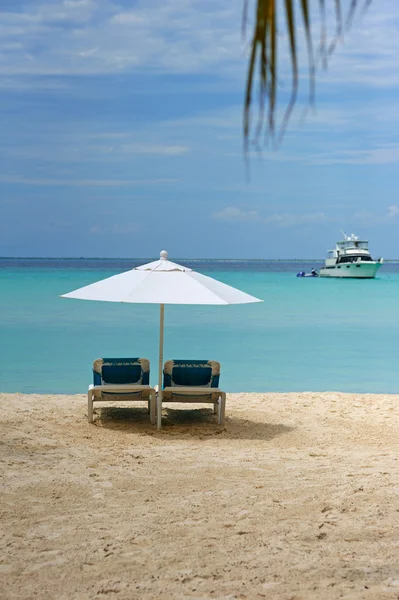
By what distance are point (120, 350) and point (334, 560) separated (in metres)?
17.7

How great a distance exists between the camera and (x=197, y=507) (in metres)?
5.21

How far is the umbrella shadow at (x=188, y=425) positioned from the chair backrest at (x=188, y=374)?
0.48 m

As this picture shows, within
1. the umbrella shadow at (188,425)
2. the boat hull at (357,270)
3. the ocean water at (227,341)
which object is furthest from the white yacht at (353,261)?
the umbrella shadow at (188,425)

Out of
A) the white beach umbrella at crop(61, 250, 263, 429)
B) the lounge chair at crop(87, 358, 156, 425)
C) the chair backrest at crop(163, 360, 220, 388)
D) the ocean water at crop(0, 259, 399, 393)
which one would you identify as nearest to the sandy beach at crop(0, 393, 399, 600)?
the lounge chair at crop(87, 358, 156, 425)

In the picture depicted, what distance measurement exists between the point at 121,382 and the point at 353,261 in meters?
61.0

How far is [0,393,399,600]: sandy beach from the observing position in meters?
3.98

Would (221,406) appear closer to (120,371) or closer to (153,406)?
(153,406)

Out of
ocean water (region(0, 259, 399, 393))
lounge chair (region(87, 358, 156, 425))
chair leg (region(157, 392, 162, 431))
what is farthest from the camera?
ocean water (region(0, 259, 399, 393))

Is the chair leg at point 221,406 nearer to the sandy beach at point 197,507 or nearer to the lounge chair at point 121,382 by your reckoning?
the sandy beach at point 197,507

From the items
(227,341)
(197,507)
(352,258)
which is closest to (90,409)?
(197,507)

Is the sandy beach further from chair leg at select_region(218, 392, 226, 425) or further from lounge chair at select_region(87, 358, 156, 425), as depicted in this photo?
lounge chair at select_region(87, 358, 156, 425)

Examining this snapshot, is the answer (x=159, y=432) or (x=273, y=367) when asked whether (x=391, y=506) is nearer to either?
(x=159, y=432)

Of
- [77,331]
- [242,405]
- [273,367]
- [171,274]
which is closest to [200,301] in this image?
[171,274]

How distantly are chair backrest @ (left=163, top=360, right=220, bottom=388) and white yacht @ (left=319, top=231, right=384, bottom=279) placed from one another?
57841 mm
